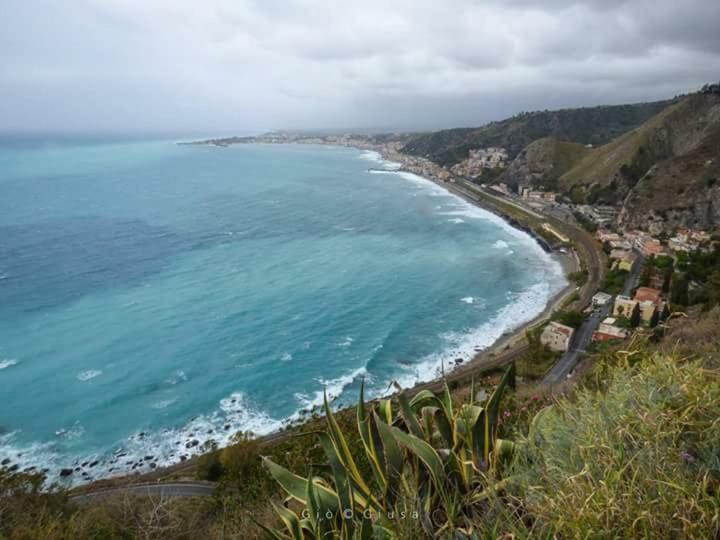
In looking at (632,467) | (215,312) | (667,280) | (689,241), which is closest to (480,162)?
(689,241)

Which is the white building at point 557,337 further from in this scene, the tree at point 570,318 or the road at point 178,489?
the road at point 178,489

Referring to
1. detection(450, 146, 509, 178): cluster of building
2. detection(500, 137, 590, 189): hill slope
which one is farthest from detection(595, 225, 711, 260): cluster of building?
detection(450, 146, 509, 178): cluster of building

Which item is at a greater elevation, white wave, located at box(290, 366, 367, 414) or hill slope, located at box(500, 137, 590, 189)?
hill slope, located at box(500, 137, 590, 189)

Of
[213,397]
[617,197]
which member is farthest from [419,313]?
[617,197]

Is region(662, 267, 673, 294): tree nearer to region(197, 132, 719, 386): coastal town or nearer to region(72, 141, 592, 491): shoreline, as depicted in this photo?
region(197, 132, 719, 386): coastal town

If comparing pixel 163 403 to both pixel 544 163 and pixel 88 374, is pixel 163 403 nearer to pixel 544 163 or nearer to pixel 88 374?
pixel 88 374

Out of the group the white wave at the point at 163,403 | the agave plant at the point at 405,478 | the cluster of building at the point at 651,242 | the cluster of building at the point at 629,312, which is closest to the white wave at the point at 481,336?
the cluster of building at the point at 629,312
